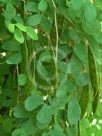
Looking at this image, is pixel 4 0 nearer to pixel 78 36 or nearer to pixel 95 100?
pixel 78 36

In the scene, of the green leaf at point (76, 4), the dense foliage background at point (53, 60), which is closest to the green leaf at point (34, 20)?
the dense foliage background at point (53, 60)

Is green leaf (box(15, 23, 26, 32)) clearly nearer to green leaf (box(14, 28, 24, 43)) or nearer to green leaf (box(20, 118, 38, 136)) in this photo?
green leaf (box(14, 28, 24, 43))

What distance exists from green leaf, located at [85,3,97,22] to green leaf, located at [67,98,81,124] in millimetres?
220

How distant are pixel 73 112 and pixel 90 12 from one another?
0.85ft

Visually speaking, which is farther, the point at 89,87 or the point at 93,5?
the point at 89,87

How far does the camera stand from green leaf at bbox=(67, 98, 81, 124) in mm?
1070

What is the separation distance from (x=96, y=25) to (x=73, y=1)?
0.10 meters

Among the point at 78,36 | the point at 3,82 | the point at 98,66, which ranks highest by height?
the point at 78,36

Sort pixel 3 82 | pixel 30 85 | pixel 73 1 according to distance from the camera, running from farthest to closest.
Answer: pixel 3 82 → pixel 30 85 → pixel 73 1

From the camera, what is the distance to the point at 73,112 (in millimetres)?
1076

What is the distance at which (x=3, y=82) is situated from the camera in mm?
1312

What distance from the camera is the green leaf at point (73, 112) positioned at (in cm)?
107

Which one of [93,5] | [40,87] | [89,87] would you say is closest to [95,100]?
[89,87]

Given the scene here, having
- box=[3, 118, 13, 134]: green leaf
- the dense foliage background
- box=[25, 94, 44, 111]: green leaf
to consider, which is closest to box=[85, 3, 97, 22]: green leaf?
the dense foliage background
